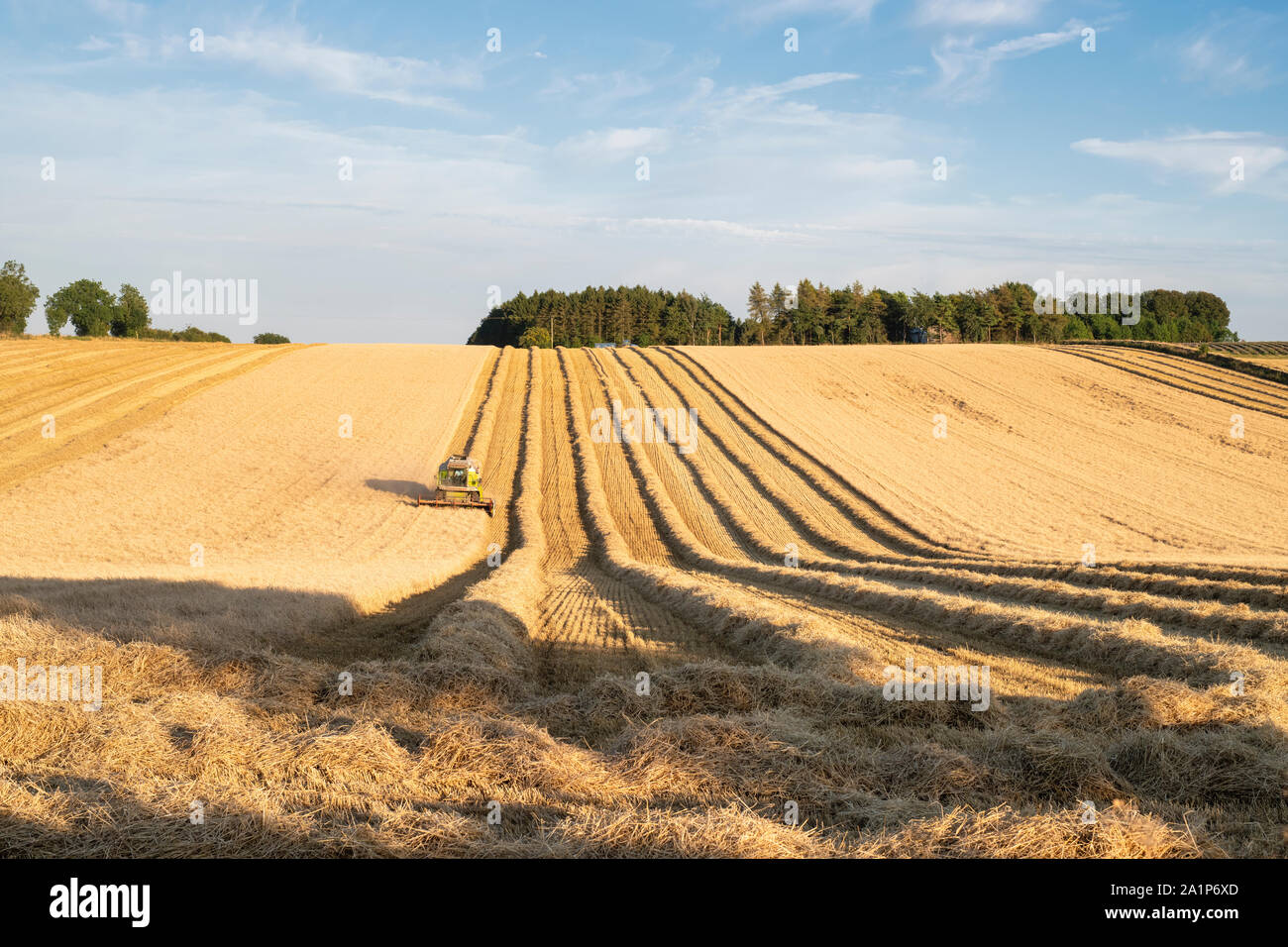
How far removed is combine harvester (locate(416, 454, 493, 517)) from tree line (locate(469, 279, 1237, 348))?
237ft

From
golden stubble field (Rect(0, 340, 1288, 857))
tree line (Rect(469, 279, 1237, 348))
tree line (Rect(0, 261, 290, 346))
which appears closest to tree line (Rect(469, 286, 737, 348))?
tree line (Rect(469, 279, 1237, 348))

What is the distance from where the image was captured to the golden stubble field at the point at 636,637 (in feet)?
20.2

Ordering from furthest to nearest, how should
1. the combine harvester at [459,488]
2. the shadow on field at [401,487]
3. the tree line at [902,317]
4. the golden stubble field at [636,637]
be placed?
the tree line at [902,317]
the shadow on field at [401,487]
the combine harvester at [459,488]
the golden stubble field at [636,637]

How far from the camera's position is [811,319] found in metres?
113

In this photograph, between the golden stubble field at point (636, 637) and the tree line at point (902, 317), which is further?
the tree line at point (902, 317)

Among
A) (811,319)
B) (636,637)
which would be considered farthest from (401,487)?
(811,319)

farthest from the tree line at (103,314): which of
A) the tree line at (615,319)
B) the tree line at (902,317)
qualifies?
the tree line at (902,317)

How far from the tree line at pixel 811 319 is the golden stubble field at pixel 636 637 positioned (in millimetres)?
67048

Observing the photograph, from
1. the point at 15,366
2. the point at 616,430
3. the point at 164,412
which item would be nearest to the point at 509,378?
the point at 616,430

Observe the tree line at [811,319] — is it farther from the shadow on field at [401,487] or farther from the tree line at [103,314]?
the shadow on field at [401,487]

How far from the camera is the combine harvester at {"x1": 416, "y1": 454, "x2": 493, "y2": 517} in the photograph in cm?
3275

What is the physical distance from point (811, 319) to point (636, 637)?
10294 centimetres
